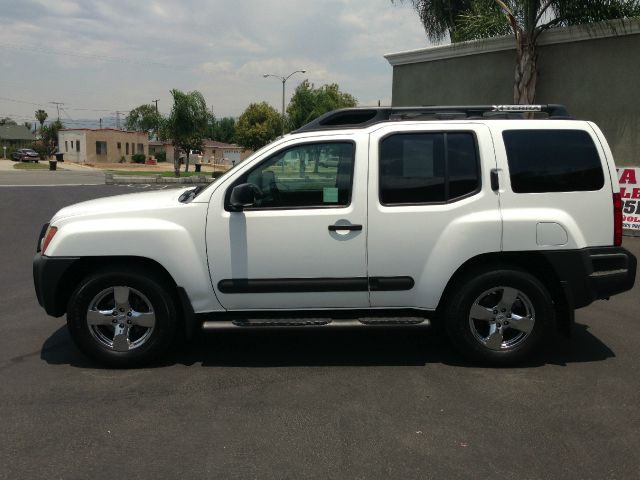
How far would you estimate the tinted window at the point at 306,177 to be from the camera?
4461 mm

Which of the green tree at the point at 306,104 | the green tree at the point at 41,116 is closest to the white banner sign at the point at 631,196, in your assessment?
the green tree at the point at 306,104

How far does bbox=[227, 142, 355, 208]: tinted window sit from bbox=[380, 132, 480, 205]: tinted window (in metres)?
0.31

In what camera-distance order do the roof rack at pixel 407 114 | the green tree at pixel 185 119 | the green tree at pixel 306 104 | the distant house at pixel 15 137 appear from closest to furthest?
the roof rack at pixel 407 114, the green tree at pixel 185 119, the green tree at pixel 306 104, the distant house at pixel 15 137

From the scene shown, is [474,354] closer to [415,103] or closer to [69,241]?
[69,241]

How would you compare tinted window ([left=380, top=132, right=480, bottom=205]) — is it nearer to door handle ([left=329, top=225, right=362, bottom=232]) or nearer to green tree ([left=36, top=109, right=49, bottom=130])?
door handle ([left=329, top=225, right=362, bottom=232])

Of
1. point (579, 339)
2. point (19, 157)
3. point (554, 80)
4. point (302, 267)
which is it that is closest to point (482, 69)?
point (554, 80)

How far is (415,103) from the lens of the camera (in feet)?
61.9

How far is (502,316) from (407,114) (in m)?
1.85

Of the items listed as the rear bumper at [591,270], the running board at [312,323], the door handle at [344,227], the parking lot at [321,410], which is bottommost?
the parking lot at [321,410]

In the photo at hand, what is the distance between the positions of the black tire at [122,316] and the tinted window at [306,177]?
1.02 m

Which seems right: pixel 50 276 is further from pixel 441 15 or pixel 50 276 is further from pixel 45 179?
pixel 45 179

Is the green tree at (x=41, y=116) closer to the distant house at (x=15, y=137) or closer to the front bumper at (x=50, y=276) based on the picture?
the distant house at (x=15, y=137)

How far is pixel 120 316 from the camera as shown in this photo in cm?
453

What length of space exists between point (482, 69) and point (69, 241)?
48.9 feet
